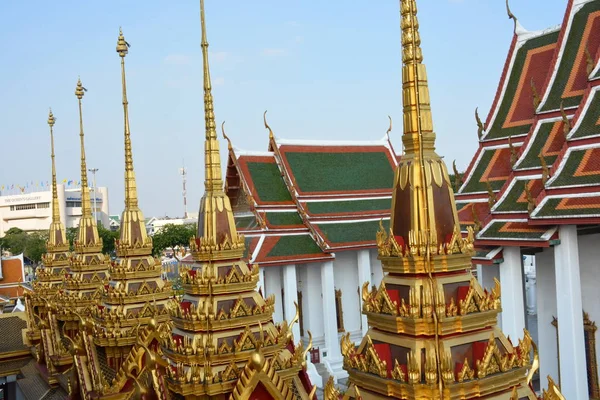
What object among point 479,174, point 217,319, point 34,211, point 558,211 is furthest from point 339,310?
point 34,211

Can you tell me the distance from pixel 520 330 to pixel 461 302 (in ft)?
30.3

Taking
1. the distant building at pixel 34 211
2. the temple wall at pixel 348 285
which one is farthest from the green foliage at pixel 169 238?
the distant building at pixel 34 211

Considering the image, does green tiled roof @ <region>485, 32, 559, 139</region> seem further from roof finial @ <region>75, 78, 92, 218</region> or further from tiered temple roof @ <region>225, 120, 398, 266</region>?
roof finial @ <region>75, 78, 92, 218</region>

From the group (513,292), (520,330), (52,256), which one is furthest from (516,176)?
(52,256)

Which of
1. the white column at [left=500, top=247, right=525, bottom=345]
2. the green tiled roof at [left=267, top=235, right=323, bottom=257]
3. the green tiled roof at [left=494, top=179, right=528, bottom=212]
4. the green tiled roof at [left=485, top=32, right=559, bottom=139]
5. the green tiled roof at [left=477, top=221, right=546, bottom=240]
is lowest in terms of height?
the white column at [left=500, top=247, right=525, bottom=345]

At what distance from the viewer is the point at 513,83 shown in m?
14.9

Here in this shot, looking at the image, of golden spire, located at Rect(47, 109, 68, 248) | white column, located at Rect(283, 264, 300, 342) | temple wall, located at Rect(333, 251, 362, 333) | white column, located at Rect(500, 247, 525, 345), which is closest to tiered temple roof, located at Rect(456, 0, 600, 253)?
white column, located at Rect(500, 247, 525, 345)

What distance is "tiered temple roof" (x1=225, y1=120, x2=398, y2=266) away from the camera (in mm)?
18531

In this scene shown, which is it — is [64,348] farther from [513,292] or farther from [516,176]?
[516,176]

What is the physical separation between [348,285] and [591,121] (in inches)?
440

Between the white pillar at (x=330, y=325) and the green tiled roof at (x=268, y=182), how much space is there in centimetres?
289

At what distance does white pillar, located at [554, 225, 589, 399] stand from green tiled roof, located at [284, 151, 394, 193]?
34.5ft

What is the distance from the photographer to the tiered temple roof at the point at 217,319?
552 centimetres

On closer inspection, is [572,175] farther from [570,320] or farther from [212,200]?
[212,200]
